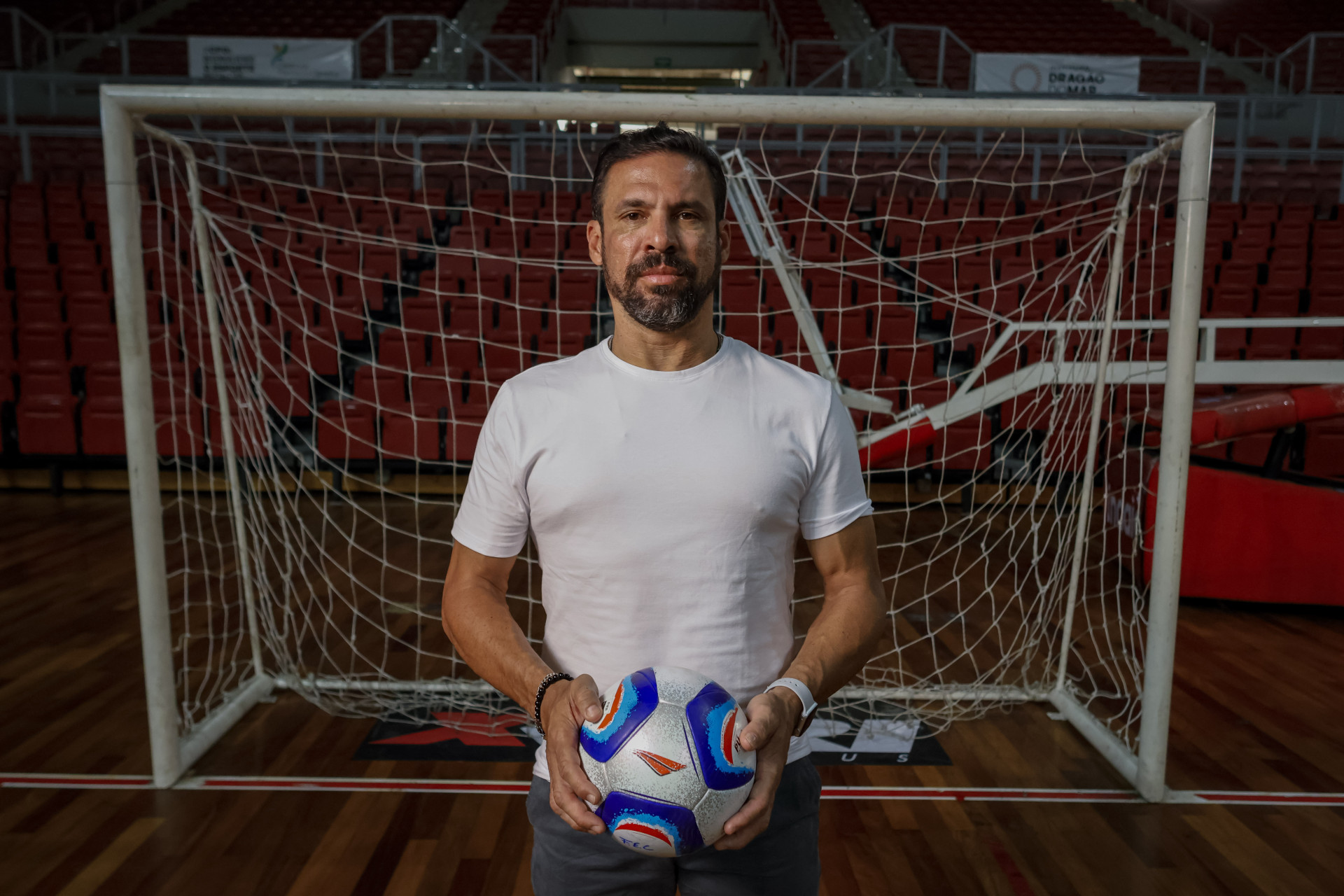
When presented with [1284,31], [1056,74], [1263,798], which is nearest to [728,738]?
[1263,798]

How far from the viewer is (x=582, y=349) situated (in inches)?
223

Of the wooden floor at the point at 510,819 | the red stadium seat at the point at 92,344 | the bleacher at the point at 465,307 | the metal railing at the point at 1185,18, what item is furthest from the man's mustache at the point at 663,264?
the metal railing at the point at 1185,18

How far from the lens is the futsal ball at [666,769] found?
97cm

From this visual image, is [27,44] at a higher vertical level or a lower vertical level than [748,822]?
higher

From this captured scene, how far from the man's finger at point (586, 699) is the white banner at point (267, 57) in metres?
9.73

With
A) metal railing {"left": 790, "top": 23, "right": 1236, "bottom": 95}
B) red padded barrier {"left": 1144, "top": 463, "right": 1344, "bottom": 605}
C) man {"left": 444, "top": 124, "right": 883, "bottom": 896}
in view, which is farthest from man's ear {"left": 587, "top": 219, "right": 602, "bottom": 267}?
metal railing {"left": 790, "top": 23, "right": 1236, "bottom": 95}

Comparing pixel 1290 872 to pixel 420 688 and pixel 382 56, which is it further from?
pixel 382 56

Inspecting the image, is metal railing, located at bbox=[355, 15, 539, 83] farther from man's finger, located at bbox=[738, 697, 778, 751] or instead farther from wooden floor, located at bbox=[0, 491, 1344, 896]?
man's finger, located at bbox=[738, 697, 778, 751]

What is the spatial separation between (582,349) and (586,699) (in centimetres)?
479

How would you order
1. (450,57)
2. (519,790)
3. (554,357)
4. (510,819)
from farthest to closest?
1. (450,57)
2. (554,357)
3. (519,790)
4. (510,819)

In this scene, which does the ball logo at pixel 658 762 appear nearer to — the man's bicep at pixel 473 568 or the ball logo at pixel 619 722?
the ball logo at pixel 619 722

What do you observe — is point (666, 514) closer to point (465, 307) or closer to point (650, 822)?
point (650, 822)

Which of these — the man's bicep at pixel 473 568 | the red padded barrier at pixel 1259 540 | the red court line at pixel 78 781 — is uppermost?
the man's bicep at pixel 473 568

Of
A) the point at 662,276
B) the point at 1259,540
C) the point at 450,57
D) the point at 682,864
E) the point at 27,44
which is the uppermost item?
the point at 27,44
